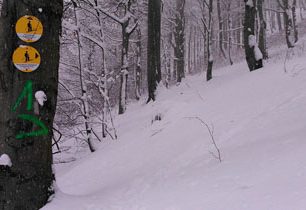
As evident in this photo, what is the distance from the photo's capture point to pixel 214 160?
4.73 metres

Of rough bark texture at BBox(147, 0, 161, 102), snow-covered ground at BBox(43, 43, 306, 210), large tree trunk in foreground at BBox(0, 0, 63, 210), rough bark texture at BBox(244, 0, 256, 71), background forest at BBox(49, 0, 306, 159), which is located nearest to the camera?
snow-covered ground at BBox(43, 43, 306, 210)

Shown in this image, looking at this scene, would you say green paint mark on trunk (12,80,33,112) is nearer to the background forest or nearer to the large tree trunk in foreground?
the large tree trunk in foreground

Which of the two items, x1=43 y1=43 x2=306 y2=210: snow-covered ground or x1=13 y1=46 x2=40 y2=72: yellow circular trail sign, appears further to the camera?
x1=13 y1=46 x2=40 y2=72: yellow circular trail sign

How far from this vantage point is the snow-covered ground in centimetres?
329

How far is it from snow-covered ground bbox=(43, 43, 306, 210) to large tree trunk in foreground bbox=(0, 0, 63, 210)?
36 cm

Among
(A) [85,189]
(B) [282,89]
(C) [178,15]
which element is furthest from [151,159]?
(C) [178,15]

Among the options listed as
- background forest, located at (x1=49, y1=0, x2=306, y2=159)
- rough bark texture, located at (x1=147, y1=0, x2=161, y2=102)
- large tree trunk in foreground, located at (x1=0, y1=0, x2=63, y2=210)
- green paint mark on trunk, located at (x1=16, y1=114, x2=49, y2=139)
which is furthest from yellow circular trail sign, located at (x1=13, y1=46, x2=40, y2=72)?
rough bark texture, located at (x1=147, y1=0, x2=161, y2=102)

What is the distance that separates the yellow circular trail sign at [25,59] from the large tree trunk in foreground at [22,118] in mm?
47

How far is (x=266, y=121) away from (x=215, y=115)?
1.77 metres

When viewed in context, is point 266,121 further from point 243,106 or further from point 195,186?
point 195,186

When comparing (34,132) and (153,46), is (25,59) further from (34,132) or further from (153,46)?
(153,46)

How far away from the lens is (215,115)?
7.42 m

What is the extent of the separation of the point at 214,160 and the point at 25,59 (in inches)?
98.8

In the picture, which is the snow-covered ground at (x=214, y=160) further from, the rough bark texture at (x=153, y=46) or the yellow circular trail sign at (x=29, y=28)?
the rough bark texture at (x=153, y=46)
